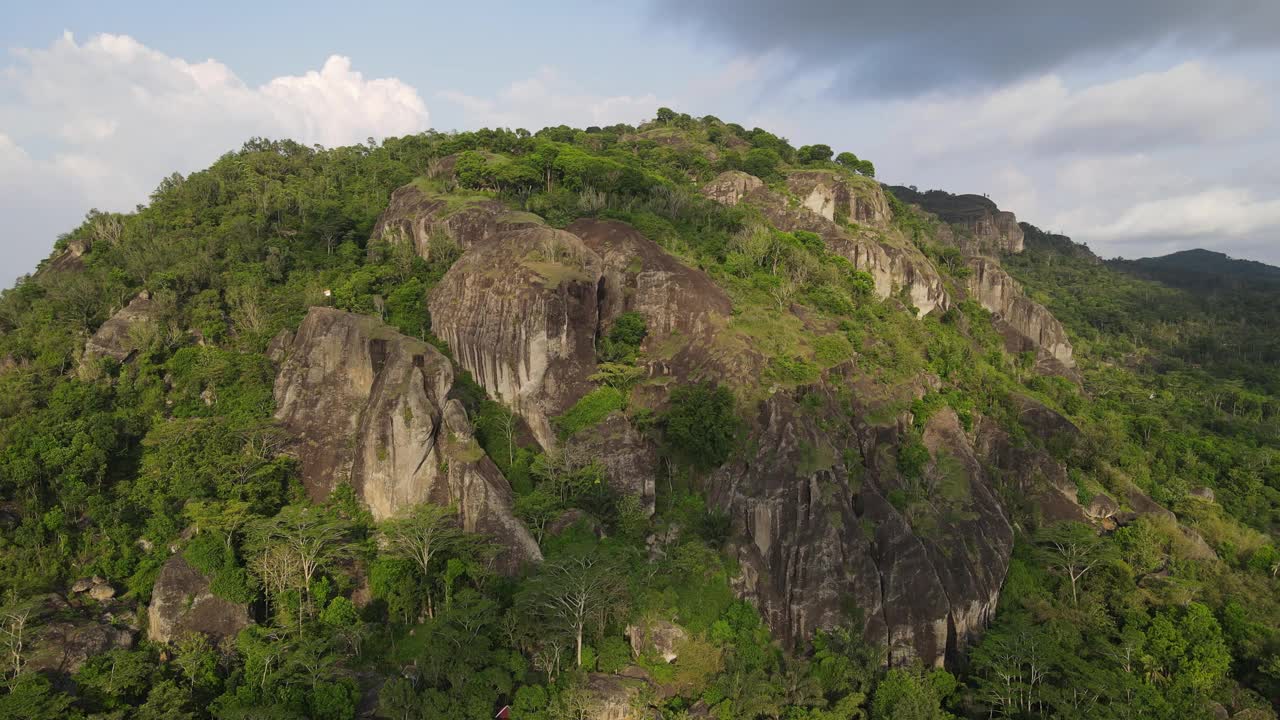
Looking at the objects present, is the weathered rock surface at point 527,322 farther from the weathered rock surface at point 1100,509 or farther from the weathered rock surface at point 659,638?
the weathered rock surface at point 1100,509

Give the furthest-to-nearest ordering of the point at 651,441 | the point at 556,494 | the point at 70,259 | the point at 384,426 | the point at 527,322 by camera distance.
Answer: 1. the point at 70,259
2. the point at 527,322
3. the point at 651,441
4. the point at 556,494
5. the point at 384,426

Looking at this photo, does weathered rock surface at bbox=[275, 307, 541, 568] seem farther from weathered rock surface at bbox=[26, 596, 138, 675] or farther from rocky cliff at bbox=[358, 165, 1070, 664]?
weathered rock surface at bbox=[26, 596, 138, 675]

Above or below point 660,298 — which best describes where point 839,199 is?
above

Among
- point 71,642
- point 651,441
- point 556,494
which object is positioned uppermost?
point 651,441

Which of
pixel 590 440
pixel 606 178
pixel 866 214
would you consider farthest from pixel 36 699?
pixel 866 214

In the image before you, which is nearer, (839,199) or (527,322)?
(527,322)

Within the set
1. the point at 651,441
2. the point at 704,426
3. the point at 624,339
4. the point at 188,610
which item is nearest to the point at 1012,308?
the point at 624,339

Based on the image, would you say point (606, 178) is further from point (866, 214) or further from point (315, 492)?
point (315, 492)

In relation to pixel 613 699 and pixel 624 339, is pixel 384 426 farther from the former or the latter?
pixel 613 699
